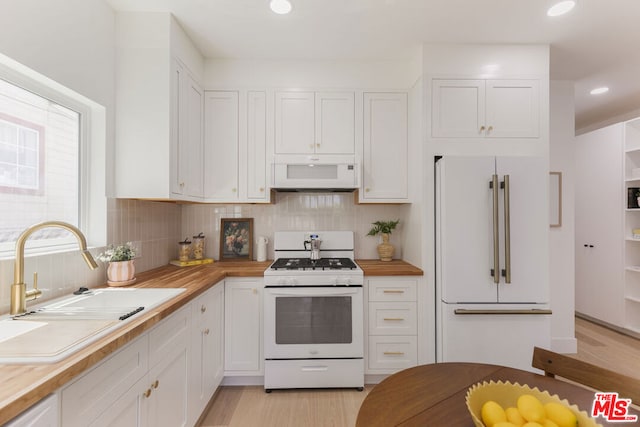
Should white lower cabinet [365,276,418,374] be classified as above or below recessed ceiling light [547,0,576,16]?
below

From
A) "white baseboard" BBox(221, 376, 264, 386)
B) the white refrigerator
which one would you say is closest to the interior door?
the white refrigerator

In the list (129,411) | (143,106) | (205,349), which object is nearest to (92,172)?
(143,106)

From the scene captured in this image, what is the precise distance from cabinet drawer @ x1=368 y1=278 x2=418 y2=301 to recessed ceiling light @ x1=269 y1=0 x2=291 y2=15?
6.58 ft

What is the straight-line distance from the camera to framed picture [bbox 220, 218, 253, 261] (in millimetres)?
2869

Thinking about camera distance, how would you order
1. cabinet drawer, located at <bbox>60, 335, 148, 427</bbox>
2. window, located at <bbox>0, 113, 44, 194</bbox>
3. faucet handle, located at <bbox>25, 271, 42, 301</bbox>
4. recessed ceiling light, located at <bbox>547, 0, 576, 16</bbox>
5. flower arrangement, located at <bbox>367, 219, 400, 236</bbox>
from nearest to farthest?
cabinet drawer, located at <bbox>60, 335, 148, 427</bbox> → faucet handle, located at <bbox>25, 271, 42, 301</bbox> → window, located at <bbox>0, 113, 44, 194</bbox> → recessed ceiling light, located at <bbox>547, 0, 576, 16</bbox> → flower arrangement, located at <bbox>367, 219, 400, 236</bbox>

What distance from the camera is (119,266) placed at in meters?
1.80

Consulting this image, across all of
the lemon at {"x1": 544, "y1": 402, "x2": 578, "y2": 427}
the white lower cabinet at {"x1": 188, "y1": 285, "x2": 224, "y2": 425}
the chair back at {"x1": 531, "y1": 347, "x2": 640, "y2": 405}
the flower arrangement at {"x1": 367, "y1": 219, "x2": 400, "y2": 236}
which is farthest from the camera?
the flower arrangement at {"x1": 367, "y1": 219, "x2": 400, "y2": 236}

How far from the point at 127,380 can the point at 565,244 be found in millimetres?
3686

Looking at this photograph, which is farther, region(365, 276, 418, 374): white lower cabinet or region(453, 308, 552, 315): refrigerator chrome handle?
region(365, 276, 418, 374): white lower cabinet

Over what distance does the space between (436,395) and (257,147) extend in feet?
7.34

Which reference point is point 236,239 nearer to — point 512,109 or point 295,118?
point 295,118

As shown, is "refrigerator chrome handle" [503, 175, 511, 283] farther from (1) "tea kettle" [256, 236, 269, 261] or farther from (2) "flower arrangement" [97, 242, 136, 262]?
(2) "flower arrangement" [97, 242, 136, 262]

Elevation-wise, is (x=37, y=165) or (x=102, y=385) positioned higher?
(x=37, y=165)

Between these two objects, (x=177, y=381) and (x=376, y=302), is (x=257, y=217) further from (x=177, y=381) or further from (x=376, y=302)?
(x=177, y=381)
